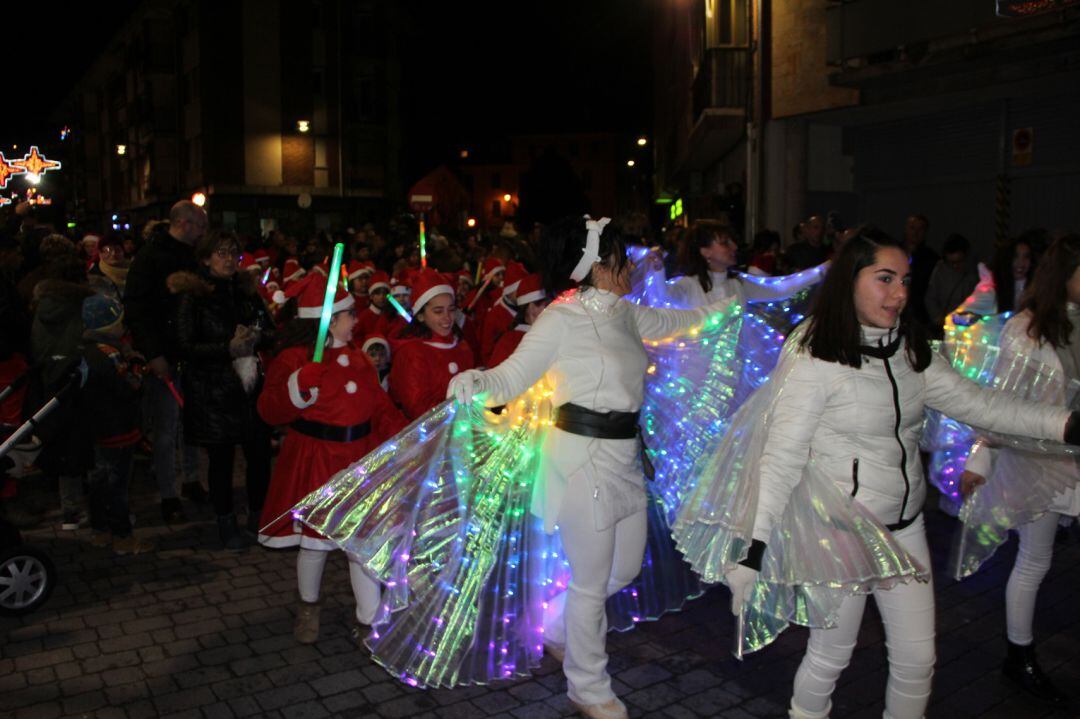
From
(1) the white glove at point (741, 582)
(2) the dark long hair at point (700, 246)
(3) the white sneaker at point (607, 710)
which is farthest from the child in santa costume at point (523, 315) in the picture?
(1) the white glove at point (741, 582)

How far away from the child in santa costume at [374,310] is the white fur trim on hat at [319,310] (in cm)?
292

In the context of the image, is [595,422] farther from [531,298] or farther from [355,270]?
[355,270]

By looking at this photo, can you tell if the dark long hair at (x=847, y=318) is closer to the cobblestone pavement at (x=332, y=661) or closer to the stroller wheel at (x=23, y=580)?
the cobblestone pavement at (x=332, y=661)

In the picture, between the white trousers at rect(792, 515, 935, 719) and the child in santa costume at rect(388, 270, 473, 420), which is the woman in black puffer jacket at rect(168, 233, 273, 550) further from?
the white trousers at rect(792, 515, 935, 719)

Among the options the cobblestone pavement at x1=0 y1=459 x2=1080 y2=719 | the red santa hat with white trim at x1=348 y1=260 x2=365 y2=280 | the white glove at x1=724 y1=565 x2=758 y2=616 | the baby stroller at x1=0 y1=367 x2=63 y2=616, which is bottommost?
the cobblestone pavement at x1=0 y1=459 x2=1080 y2=719

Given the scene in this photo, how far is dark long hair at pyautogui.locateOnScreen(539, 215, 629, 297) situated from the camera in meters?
4.21

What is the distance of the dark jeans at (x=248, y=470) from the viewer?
6613mm

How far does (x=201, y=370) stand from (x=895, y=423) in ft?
16.2

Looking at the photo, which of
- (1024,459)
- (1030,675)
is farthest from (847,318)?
(1030,675)

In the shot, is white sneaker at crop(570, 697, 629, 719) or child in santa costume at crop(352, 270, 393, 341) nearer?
white sneaker at crop(570, 697, 629, 719)

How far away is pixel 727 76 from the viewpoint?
17875 millimetres

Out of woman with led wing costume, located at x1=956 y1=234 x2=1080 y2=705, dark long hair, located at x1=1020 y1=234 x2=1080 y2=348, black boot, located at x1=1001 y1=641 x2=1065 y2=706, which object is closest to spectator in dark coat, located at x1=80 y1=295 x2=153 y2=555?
woman with led wing costume, located at x1=956 y1=234 x2=1080 y2=705

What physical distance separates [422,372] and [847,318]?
259 cm

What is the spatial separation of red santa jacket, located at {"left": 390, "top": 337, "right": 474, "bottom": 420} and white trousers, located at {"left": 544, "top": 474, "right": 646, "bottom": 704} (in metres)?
1.43
